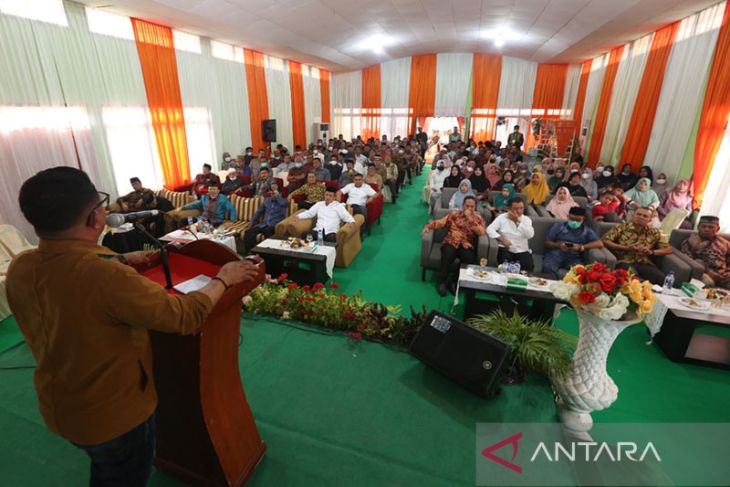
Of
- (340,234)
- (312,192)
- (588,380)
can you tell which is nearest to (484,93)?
(312,192)

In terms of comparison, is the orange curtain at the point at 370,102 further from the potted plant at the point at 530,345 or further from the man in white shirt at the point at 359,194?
the potted plant at the point at 530,345

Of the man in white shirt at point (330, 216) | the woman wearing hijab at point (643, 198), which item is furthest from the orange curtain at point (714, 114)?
the man in white shirt at point (330, 216)

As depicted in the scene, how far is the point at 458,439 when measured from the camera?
7.79 ft

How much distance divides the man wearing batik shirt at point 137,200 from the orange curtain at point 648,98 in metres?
10.3

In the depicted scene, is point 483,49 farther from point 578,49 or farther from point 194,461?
point 194,461

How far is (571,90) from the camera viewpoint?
14484 millimetres

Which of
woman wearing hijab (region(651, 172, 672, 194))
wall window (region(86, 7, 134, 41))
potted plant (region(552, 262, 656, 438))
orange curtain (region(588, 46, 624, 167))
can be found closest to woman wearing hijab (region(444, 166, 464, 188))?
woman wearing hijab (region(651, 172, 672, 194))

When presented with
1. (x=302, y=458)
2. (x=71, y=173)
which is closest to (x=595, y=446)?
(x=302, y=458)

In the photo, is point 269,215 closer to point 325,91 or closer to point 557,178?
point 557,178

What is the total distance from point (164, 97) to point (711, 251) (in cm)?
978

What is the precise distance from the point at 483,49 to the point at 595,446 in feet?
50.8

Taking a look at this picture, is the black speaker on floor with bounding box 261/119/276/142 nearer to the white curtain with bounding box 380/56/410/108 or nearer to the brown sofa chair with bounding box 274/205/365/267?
the white curtain with bounding box 380/56/410/108

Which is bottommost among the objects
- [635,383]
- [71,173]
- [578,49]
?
[635,383]

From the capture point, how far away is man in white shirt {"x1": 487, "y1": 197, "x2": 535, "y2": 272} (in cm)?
454
